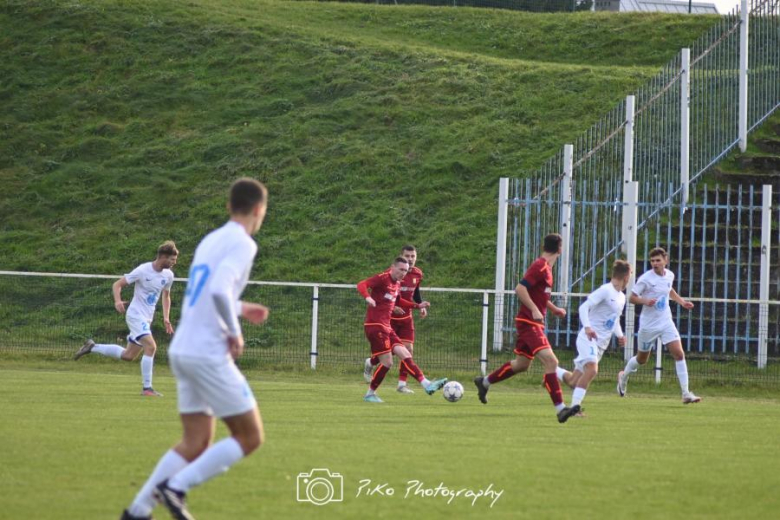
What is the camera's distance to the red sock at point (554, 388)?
13.8 meters

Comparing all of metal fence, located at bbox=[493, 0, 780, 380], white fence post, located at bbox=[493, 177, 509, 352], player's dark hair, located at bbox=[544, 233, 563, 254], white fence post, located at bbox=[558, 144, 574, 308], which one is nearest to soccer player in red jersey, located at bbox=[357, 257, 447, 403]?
player's dark hair, located at bbox=[544, 233, 563, 254]

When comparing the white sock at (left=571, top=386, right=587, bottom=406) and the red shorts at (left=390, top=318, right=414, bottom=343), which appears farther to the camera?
the red shorts at (left=390, top=318, right=414, bottom=343)

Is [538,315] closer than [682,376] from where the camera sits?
Yes

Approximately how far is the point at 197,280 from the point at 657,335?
12.3m

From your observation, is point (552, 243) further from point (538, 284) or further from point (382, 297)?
point (382, 297)

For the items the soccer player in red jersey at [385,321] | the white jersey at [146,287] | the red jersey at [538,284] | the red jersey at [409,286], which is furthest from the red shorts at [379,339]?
the red jersey at [538,284]

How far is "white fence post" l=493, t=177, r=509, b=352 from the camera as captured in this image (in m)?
22.0

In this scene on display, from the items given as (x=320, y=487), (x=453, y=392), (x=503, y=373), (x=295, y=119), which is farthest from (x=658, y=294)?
(x=295, y=119)

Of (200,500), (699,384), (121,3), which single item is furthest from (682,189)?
(121,3)

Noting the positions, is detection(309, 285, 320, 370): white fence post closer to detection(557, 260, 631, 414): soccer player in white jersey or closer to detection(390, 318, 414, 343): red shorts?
detection(390, 318, 414, 343): red shorts

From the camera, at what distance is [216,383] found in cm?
670

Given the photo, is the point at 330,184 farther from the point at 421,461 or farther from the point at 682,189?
the point at 421,461

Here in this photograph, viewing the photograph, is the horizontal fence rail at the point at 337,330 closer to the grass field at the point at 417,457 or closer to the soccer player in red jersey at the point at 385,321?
the soccer player in red jersey at the point at 385,321

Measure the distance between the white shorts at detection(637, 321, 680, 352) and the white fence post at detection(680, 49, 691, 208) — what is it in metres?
7.07
